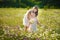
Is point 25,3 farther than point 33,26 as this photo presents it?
Yes

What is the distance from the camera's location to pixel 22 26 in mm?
3693

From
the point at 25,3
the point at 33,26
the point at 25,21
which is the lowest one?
the point at 33,26

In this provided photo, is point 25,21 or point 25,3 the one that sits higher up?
point 25,3

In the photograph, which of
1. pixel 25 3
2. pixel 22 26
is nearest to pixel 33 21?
pixel 22 26

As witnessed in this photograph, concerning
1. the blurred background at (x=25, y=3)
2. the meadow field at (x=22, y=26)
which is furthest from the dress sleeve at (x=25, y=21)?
the blurred background at (x=25, y=3)

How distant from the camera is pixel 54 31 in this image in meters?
3.66

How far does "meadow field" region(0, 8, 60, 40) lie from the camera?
360 cm

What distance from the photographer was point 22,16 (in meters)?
3.73

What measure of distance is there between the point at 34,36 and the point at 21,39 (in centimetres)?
25

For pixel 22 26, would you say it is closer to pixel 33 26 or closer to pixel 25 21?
pixel 25 21

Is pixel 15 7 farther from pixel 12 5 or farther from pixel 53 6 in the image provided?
pixel 53 6

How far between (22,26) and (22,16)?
0.20 m

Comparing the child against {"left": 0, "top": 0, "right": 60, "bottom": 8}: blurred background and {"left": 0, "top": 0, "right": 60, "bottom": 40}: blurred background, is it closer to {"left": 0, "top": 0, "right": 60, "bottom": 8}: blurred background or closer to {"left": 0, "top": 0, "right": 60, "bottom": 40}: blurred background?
{"left": 0, "top": 0, "right": 60, "bottom": 40}: blurred background

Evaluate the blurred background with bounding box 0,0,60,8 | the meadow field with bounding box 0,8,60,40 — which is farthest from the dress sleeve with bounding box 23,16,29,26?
the blurred background with bounding box 0,0,60,8
